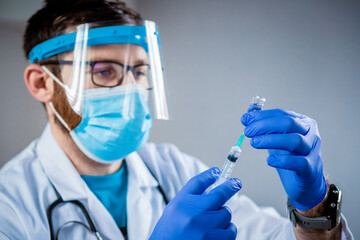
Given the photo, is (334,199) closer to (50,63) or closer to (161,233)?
(161,233)

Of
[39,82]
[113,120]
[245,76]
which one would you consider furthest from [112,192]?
[245,76]

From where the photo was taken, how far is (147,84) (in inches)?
45.7

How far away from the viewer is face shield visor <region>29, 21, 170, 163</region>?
41.3 inches

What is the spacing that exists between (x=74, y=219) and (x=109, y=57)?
0.59 m

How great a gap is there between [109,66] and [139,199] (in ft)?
1.75

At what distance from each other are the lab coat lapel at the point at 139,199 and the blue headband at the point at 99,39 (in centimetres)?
52

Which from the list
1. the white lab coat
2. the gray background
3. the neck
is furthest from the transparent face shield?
the gray background

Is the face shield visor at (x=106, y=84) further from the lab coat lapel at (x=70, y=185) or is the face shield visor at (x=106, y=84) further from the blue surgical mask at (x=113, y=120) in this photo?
the lab coat lapel at (x=70, y=185)

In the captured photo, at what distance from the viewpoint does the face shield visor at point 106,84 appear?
105cm

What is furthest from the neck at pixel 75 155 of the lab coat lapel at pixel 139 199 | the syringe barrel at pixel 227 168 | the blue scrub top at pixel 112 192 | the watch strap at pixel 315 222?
the watch strap at pixel 315 222

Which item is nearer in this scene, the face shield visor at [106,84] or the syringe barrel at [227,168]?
the syringe barrel at [227,168]

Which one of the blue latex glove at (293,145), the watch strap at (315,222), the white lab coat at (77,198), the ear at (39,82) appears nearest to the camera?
the blue latex glove at (293,145)

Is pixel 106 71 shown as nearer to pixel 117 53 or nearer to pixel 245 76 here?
pixel 117 53

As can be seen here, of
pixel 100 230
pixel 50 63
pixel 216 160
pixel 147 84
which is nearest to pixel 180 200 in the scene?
pixel 100 230
